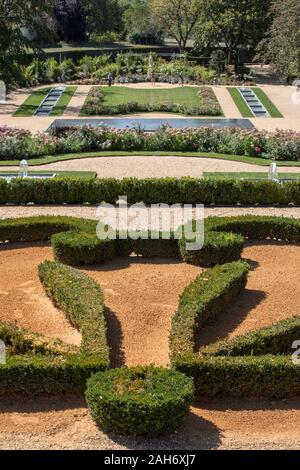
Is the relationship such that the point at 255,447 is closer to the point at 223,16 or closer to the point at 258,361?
the point at 258,361

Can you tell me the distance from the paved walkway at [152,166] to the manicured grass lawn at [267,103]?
35.4 ft

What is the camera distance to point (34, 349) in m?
10.1

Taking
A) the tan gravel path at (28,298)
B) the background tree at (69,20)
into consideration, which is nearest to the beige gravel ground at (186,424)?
the tan gravel path at (28,298)

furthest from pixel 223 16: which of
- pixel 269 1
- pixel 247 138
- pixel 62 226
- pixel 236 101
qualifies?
→ pixel 62 226

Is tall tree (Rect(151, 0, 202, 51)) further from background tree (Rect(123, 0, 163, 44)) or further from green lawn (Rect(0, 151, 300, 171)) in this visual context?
green lawn (Rect(0, 151, 300, 171))

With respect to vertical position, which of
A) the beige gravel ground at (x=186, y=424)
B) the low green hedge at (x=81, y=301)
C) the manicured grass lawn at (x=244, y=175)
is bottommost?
the beige gravel ground at (x=186, y=424)

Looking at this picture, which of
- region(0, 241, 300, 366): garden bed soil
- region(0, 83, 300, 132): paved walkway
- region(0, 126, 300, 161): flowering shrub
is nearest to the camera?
region(0, 241, 300, 366): garden bed soil

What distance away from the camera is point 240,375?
9.33 metres

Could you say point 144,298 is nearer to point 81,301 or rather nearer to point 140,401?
point 81,301

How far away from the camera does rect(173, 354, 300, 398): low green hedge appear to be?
9281mm

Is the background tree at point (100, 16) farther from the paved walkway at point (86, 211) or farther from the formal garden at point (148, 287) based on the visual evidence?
the paved walkway at point (86, 211)

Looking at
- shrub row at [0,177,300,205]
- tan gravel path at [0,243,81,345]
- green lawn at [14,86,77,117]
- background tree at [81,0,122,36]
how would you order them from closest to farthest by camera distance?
tan gravel path at [0,243,81,345], shrub row at [0,177,300,205], green lawn at [14,86,77,117], background tree at [81,0,122,36]

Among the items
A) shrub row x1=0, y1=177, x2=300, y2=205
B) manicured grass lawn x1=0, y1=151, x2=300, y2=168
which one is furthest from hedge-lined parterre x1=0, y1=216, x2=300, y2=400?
manicured grass lawn x1=0, y1=151, x2=300, y2=168

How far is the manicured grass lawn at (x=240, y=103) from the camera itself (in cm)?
3369
